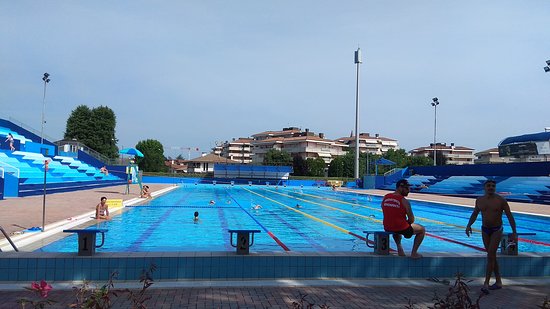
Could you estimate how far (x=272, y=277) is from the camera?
5895 mm

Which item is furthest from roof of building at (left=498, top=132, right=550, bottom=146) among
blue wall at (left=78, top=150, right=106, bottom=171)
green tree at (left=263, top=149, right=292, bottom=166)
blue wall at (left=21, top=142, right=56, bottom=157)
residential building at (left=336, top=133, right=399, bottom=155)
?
residential building at (left=336, top=133, right=399, bottom=155)

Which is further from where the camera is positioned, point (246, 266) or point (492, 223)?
point (246, 266)

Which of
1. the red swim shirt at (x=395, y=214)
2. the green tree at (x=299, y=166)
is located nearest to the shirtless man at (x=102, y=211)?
the red swim shirt at (x=395, y=214)

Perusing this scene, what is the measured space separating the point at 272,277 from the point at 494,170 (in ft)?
108

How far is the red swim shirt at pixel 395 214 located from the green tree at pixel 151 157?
6734cm

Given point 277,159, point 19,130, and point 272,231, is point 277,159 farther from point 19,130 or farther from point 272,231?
point 272,231

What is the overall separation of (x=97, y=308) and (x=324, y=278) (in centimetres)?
408

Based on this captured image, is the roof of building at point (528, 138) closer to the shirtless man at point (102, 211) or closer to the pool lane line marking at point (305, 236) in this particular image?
the pool lane line marking at point (305, 236)

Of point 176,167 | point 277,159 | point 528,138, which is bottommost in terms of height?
point 176,167

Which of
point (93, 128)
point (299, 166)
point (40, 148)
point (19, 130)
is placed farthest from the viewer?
point (299, 166)

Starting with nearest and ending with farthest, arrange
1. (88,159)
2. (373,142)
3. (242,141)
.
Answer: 1. (88,159)
2. (373,142)
3. (242,141)

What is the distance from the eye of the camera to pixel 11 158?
77.2ft

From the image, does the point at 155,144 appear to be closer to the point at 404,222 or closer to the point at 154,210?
the point at 154,210

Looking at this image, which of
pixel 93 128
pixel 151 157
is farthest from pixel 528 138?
pixel 151 157
